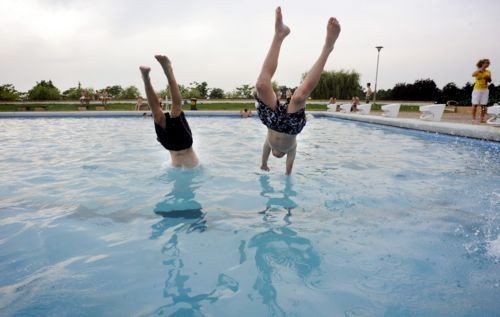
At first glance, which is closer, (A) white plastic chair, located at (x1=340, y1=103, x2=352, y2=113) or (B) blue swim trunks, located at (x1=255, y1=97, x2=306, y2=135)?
(B) blue swim trunks, located at (x1=255, y1=97, x2=306, y2=135)

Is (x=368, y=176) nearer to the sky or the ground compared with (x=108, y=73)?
nearer to the ground

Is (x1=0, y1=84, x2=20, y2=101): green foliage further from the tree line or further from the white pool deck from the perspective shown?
the white pool deck

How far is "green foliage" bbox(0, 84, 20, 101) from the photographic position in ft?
103

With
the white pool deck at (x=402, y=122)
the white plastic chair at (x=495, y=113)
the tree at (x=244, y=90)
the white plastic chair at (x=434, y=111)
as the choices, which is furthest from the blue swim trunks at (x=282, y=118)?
the tree at (x=244, y=90)

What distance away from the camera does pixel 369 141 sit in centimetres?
893

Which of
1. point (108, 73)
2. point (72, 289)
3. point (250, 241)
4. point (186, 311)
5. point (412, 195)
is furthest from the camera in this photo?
point (108, 73)

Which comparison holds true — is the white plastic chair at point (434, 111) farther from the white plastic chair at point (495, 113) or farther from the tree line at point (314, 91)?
the tree line at point (314, 91)

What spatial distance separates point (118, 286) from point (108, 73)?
42702 mm

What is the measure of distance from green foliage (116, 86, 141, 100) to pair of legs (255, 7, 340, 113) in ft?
110

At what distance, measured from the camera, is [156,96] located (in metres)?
4.02

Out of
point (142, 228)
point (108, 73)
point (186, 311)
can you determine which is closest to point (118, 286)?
point (186, 311)

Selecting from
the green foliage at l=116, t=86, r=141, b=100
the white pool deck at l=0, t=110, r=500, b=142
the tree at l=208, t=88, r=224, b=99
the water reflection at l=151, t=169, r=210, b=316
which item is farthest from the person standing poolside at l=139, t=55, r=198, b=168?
the green foliage at l=116, t=86, r=141, b=100

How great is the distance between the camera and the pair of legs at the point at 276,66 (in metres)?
3.23

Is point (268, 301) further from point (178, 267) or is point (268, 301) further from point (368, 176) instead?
point (368, 176)
